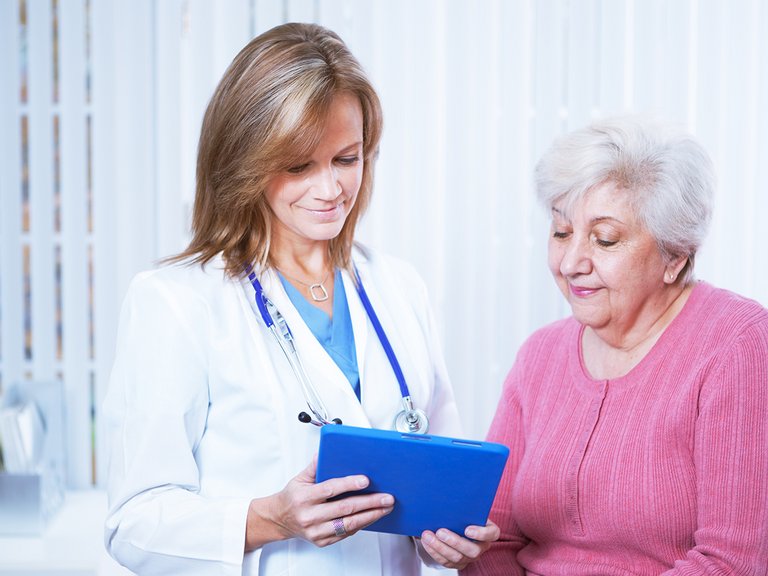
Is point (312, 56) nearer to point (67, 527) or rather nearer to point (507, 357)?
point (507, 357)

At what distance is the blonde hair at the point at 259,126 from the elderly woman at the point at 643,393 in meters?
0.41

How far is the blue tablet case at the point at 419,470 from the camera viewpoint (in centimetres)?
117

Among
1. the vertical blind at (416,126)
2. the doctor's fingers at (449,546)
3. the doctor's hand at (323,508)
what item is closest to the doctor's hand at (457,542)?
the doctor's fingers at (449,546)

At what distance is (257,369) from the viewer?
137 centimetres

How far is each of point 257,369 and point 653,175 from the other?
72cm

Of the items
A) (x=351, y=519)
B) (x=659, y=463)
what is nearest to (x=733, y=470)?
(x=659, y=463)

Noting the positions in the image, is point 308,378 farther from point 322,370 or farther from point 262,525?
point 262,525

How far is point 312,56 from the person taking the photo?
138cm

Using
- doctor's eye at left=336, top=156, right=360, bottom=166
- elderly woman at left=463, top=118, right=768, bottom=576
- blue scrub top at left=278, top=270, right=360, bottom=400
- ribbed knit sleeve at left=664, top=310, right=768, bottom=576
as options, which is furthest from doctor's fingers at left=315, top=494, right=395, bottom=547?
doctor's eye at left=336, top=156, right=360, bottom=166

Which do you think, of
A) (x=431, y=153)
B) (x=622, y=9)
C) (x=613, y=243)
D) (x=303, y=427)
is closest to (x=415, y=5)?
(x=431, y=153)

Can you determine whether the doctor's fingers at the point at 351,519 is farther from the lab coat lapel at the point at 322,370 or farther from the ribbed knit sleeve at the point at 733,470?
the ribbed knit sleeve at the point at 733,470

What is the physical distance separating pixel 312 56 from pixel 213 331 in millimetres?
479

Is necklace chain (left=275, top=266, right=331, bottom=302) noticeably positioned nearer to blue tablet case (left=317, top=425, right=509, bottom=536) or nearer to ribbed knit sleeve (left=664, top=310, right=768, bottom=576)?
blue tablet case (left=317, top=425, right=509, bottom=536)

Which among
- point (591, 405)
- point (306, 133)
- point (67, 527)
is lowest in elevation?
point (67, 527)
